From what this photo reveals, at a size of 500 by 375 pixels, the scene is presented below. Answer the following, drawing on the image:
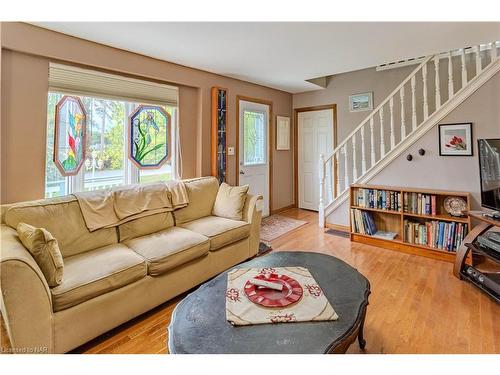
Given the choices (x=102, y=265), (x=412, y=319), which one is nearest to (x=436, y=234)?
(x=412, y=319)

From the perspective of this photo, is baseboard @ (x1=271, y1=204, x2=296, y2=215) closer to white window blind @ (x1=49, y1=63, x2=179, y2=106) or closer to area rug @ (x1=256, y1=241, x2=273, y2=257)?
area rug @ (x1=256, y1=241, x2=273, y2=257)

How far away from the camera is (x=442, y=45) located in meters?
2.73

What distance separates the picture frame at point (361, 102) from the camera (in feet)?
14.2

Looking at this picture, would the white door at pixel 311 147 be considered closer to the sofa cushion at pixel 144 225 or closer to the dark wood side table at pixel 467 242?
the dark wood side table at pixel 467 242

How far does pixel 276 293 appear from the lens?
4.80 feet

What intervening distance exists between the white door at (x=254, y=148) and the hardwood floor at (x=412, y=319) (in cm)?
208

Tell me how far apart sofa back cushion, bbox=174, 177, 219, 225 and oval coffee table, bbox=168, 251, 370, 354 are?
1.39 meters

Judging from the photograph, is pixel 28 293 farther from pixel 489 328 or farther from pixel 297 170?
pixel 297 170

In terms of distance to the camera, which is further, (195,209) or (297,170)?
(297,170)

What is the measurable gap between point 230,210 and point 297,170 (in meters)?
2.70

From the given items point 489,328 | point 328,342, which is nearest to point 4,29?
point 328,342

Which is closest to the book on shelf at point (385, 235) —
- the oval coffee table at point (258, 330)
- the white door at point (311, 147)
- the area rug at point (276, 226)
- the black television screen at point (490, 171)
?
the black television screen at point (490, 171)

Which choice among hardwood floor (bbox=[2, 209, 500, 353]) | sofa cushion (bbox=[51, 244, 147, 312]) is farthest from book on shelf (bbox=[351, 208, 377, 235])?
A: sofa cushion (bbox=[51, 244, 147, 312])

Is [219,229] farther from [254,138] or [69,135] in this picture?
[254,138]
